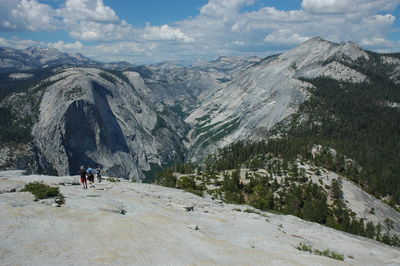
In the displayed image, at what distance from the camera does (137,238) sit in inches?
884

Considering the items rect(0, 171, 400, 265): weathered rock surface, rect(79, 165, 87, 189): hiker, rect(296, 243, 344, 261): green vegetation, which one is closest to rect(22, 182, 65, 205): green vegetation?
rect(0, 171, 400, 265): weathered rock surface

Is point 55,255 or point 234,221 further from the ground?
point 55,255

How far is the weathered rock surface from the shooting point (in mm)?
18922

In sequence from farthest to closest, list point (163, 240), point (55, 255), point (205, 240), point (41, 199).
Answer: point (41, 199) → point (205, 240) → point (163, 240) → point (55, 255)

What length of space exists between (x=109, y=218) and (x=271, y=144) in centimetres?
17818

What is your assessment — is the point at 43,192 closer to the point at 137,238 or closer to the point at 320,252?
the point at 137,238

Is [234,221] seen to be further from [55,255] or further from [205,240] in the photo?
[55,255]

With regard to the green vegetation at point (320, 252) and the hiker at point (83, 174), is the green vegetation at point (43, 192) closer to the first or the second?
the hiker at point (83, 174)

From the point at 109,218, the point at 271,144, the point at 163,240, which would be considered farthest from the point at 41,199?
the point at 271,144

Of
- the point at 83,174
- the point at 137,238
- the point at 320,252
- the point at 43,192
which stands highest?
the point at 137,238

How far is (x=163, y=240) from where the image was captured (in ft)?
75.3

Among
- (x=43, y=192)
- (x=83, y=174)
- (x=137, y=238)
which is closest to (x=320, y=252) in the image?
(x=137, y=238)

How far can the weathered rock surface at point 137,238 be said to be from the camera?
1892cm

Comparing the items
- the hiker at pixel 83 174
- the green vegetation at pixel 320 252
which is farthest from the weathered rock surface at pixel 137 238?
the hiker at pixel 83 174
